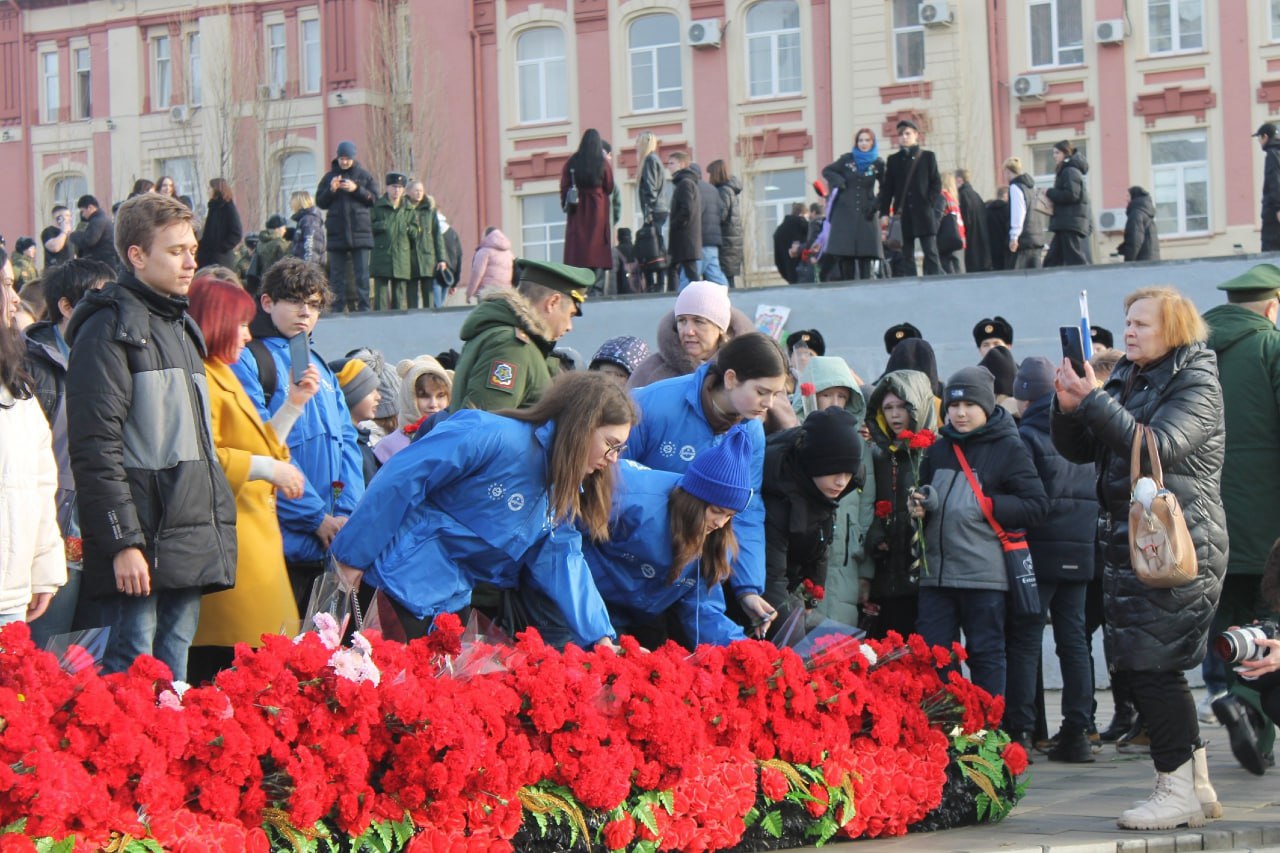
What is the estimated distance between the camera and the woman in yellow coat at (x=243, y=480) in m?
6.46

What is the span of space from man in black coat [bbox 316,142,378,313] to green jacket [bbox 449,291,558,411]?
1339 centimetres

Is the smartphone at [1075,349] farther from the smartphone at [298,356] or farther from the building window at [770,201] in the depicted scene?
the building window at [770,201]

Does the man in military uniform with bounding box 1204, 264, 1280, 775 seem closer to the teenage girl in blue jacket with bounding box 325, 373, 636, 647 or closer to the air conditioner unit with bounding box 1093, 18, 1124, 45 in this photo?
the teenage girl in blue jacket with bounding box 325, 373, 636, 647

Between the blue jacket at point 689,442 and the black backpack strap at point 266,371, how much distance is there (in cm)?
132

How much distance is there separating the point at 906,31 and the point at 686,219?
16403mm

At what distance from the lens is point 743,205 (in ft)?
117

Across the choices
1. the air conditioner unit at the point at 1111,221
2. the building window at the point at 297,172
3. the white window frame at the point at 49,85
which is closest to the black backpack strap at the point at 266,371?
the air conditioner unit at the point at 1111,221

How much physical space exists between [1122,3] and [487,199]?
12038mm

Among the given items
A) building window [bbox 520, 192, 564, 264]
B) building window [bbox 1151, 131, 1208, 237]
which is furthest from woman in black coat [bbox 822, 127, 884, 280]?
building window [bbox 520, 192, 564, 264]

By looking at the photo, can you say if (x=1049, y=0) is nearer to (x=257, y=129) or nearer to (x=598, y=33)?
(x=598, y=33)

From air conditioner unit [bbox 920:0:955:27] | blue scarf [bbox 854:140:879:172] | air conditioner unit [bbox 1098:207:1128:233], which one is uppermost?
air conditioner unit [bbox 920:0:955:27]

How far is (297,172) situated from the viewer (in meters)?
40.8

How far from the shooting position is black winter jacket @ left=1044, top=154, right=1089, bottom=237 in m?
19.6

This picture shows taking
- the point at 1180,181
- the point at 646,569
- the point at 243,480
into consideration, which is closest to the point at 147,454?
the point at 243,480
